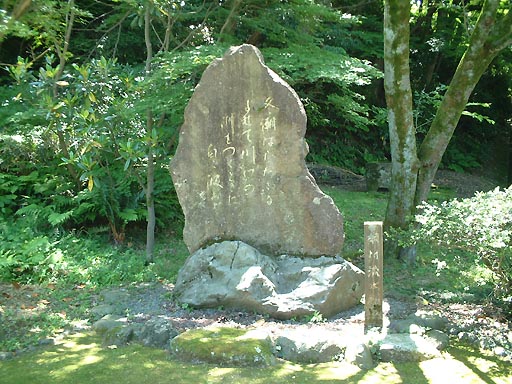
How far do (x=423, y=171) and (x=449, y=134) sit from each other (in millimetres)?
656

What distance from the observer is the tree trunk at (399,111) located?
7461 millimetres

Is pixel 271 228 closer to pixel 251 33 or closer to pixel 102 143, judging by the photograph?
pixel 102 143

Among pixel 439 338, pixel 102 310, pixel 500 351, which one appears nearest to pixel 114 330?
pixel 102 310

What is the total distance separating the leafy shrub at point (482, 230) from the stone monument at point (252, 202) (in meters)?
1.08

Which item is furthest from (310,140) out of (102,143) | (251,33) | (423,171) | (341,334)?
(341,334)

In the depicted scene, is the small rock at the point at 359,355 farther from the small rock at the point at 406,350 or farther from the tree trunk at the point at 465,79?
the tree trunk at the point at 465,79

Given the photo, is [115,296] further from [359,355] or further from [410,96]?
[410,96]

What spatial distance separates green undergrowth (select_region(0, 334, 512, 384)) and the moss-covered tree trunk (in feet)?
9.56

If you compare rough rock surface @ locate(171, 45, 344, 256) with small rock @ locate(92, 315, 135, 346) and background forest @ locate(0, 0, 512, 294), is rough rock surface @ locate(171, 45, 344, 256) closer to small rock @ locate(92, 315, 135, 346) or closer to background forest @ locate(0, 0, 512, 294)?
background forest @ locate(0, 0, 512, 294)

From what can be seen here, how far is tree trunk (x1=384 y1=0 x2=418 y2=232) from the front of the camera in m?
7.46

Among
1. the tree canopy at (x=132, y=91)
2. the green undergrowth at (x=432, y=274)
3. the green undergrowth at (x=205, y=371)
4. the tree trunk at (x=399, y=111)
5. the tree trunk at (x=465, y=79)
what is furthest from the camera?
the tree canopy at (x=132, y=91)

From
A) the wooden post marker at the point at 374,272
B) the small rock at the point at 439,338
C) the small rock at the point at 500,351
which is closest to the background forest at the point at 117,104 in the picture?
the wooden post marker at the point at 374,272

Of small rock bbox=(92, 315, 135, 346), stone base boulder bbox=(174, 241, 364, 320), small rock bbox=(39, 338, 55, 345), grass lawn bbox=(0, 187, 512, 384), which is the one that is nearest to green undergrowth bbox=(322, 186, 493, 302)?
grass lawn bbox=(0, 187, 512, 384)

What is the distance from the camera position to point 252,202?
6480 mm
